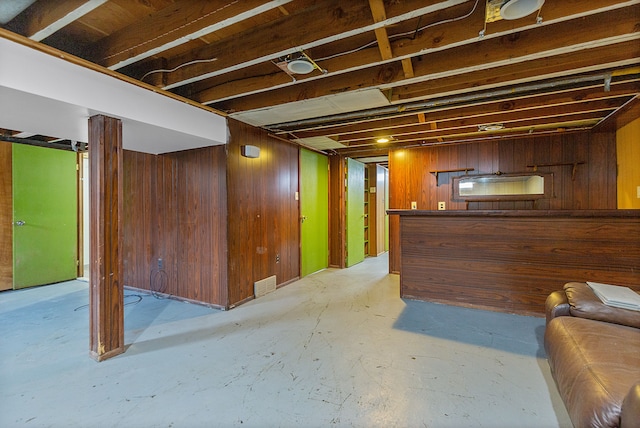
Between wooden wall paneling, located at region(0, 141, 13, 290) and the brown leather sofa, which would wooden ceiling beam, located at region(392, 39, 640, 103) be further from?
wooden wall paneling, located at region(0, 141, 13, 290)

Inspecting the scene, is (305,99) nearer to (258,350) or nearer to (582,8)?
(582,8)

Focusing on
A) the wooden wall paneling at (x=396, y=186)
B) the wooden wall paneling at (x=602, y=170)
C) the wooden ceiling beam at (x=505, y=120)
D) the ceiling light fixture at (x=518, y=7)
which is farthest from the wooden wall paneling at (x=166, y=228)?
the wooden wall paneling at (x=602, y=170)

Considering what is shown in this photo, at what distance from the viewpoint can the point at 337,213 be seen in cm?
548

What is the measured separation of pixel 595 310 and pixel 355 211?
4.25 metres

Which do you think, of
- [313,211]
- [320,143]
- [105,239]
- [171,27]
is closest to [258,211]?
[313,211]

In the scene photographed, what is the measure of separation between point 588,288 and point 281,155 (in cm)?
350

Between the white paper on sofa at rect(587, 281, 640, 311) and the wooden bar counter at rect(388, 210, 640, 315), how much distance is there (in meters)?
1.00

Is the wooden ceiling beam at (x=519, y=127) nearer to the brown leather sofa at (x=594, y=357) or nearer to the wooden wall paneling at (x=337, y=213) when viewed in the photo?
the wooden wall paneling at (x=337, y=213)

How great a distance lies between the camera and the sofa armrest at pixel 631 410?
913 millimetres

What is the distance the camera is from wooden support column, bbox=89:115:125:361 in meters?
2.19

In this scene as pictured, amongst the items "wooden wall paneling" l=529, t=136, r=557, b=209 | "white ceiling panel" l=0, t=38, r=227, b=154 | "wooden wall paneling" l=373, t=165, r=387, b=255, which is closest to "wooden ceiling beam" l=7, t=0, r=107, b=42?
"white ceiling panel" l=0, t=38, r=227, b=154

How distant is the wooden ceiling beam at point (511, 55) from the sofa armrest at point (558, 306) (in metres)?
1.64

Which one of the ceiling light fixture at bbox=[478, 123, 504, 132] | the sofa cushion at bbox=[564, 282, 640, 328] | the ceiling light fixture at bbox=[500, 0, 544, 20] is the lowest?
the sofa cushion at bbox=[564, 282, 640, 328]

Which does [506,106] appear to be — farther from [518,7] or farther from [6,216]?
[6,216]
